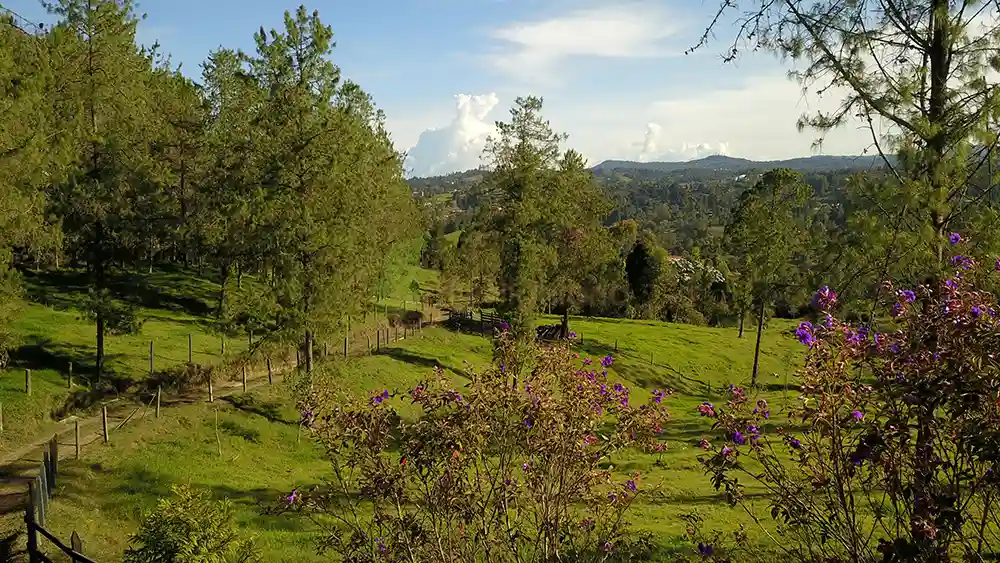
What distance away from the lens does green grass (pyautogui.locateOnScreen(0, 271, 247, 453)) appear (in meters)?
24.6

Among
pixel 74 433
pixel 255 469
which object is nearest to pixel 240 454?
pixel 255 469

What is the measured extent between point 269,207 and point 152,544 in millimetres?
16024

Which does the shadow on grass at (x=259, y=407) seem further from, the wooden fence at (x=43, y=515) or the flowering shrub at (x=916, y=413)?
the flowering shrub at (x=916, y=413)

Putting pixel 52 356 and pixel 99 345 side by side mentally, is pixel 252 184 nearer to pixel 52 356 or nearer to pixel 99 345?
pixel 99 345

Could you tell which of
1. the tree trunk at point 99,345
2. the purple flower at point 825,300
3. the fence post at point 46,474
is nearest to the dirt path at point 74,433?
the fence post at point 46,474

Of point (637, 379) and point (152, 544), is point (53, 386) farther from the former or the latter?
point (637, 379)

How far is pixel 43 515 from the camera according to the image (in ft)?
48.6

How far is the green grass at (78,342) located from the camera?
24.6 meters

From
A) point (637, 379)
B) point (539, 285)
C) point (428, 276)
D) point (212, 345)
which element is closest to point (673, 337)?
point (637, 379)

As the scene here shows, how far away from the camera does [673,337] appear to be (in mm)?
65438

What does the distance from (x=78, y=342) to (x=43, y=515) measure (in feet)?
69.4

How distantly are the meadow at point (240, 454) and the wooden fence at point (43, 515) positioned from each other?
0.48 meters

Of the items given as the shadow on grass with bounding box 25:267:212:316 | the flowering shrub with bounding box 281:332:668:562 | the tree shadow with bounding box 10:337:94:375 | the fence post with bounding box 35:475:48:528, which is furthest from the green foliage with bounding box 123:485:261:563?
the shadow on grass with bounding box 25:267:212:316

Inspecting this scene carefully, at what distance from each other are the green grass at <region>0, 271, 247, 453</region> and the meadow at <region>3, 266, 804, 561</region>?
14cm
